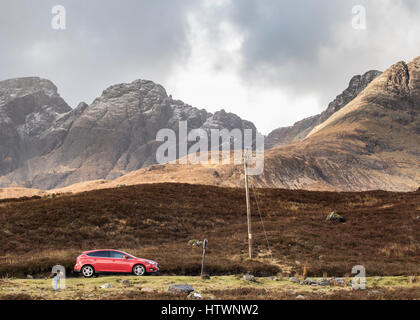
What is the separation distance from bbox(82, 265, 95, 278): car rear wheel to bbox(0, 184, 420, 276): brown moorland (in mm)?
2024

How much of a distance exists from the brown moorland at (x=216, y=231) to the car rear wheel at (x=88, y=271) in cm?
202

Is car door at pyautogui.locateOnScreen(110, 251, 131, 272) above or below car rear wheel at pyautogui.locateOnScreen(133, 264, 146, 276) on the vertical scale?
above

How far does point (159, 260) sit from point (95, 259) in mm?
4317

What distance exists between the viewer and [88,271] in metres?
19.9

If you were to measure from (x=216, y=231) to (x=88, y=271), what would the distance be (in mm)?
17218

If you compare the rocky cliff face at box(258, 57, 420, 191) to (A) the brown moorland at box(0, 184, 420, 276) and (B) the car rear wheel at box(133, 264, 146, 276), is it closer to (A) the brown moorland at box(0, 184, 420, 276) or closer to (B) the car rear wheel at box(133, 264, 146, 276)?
(A) the brown moorland at box(0, 184, 420, 276)

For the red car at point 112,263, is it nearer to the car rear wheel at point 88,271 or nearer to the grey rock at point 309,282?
the car rear wheel at point 88,271

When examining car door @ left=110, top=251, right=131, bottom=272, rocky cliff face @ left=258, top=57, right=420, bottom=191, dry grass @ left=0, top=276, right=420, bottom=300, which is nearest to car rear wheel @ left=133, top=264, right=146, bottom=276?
car door @ left=110, top=251, right=131, bottom=272

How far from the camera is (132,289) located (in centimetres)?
1564

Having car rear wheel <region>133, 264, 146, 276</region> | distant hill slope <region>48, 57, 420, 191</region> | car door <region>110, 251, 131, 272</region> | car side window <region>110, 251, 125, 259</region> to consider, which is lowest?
car rear wheel <region>133, 264, 146, 276</region>

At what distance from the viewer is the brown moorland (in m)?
23.1

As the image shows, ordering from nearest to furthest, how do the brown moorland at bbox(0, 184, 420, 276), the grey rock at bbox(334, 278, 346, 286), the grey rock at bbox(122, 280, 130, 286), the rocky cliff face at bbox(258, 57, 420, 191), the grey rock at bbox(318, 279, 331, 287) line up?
1. the grey rock at bbox(122, 280, 130, 286)
2. the grey rock at bbox(334, 278, 346, 286)
3. the grey rock at bbox(318, 279, 331, 287)
4. the brown moorland at bbox(0, 184, 420, 276)
5. the rocky cliff face at bbox(258, 57, 420, 191)

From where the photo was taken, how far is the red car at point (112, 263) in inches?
785

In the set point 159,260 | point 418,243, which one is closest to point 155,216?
point 159,260
